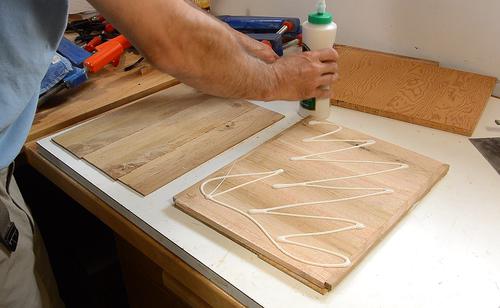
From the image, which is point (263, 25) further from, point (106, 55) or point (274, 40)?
point (106, 55)

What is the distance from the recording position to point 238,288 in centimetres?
56

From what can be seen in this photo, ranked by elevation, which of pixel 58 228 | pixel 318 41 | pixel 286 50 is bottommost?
pixel 58 228

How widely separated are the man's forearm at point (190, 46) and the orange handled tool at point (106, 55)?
1.47 ft

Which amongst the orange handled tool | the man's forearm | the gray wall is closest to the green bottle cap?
the man's forearm

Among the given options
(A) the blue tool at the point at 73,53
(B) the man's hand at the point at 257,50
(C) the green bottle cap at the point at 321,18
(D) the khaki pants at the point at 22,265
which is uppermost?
(C) the green bottle cap at the point at 321,18

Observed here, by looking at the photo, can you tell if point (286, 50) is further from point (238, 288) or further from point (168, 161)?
point (238, 288)

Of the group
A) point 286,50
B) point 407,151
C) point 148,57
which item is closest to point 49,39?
point 148,57

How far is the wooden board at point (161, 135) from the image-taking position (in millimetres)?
776

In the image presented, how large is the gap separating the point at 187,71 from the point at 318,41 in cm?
26

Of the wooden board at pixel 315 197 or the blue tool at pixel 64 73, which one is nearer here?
the wooden board at pixel 315 197

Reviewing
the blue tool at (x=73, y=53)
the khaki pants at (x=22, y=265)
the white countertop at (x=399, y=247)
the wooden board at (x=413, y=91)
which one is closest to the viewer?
the white countertop at (x=399, y=247)

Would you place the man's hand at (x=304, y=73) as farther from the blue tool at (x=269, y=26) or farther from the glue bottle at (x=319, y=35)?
the blue tool at (x=269, y=26)

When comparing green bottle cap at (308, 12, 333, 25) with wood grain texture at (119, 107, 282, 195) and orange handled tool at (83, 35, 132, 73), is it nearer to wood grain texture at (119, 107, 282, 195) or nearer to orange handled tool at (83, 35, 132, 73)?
wood grain texture at (119, 107, 282, 195)

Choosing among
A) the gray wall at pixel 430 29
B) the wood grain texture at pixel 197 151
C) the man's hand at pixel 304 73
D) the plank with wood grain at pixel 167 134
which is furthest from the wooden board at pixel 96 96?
the gray wall at pixel 430 29
